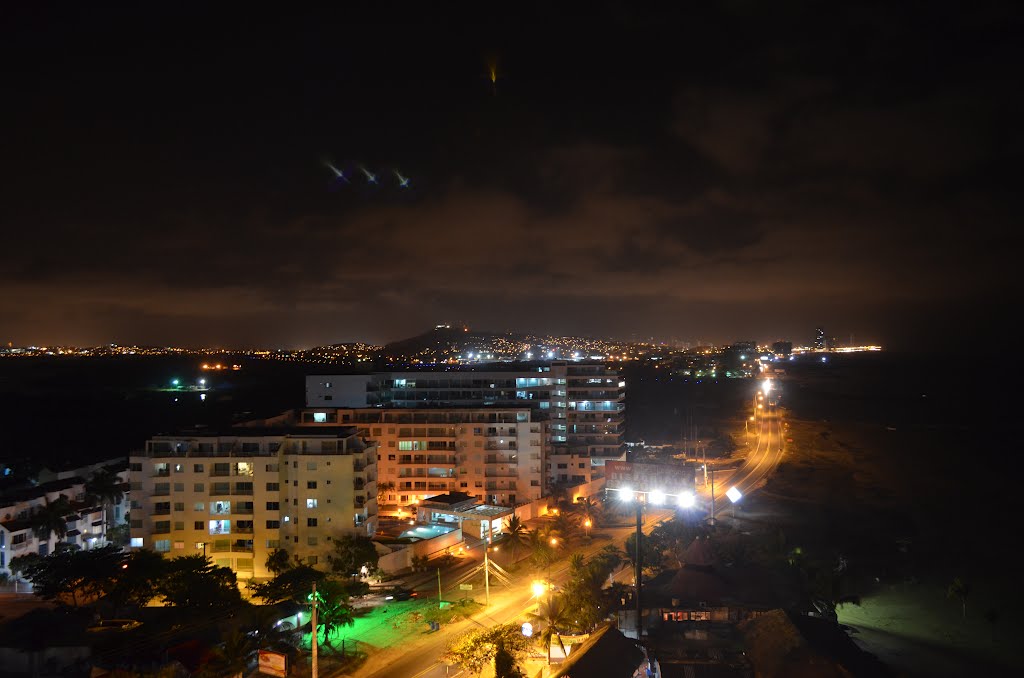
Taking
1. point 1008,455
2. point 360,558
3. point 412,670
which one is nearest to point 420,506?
point 360,558

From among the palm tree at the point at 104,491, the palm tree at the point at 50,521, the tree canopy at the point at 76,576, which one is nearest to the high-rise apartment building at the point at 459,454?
the palm tree at the point at 104,491

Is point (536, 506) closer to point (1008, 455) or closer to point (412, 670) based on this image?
point (412, 670)

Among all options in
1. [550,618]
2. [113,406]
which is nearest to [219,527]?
[550,618]

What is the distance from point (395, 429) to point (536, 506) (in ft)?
39.1

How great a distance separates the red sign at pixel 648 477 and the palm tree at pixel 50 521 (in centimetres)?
3508

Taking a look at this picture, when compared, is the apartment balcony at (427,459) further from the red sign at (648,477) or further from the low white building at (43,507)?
the low white building at (43,507)

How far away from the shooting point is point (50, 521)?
35.2 metres

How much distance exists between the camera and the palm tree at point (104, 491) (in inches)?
1569

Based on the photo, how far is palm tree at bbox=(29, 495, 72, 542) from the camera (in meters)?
34.7

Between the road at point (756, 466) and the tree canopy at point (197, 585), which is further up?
the tree canopy at point (197, 585)

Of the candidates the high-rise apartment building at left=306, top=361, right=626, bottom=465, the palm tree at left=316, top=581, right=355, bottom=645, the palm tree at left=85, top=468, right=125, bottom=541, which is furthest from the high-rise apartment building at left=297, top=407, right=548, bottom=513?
the palm tree at left=316, top=581, right=355, bottom=645

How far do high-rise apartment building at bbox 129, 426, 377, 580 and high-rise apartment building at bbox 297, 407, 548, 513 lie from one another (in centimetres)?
1421

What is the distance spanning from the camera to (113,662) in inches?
827

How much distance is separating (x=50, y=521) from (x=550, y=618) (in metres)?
28.5
